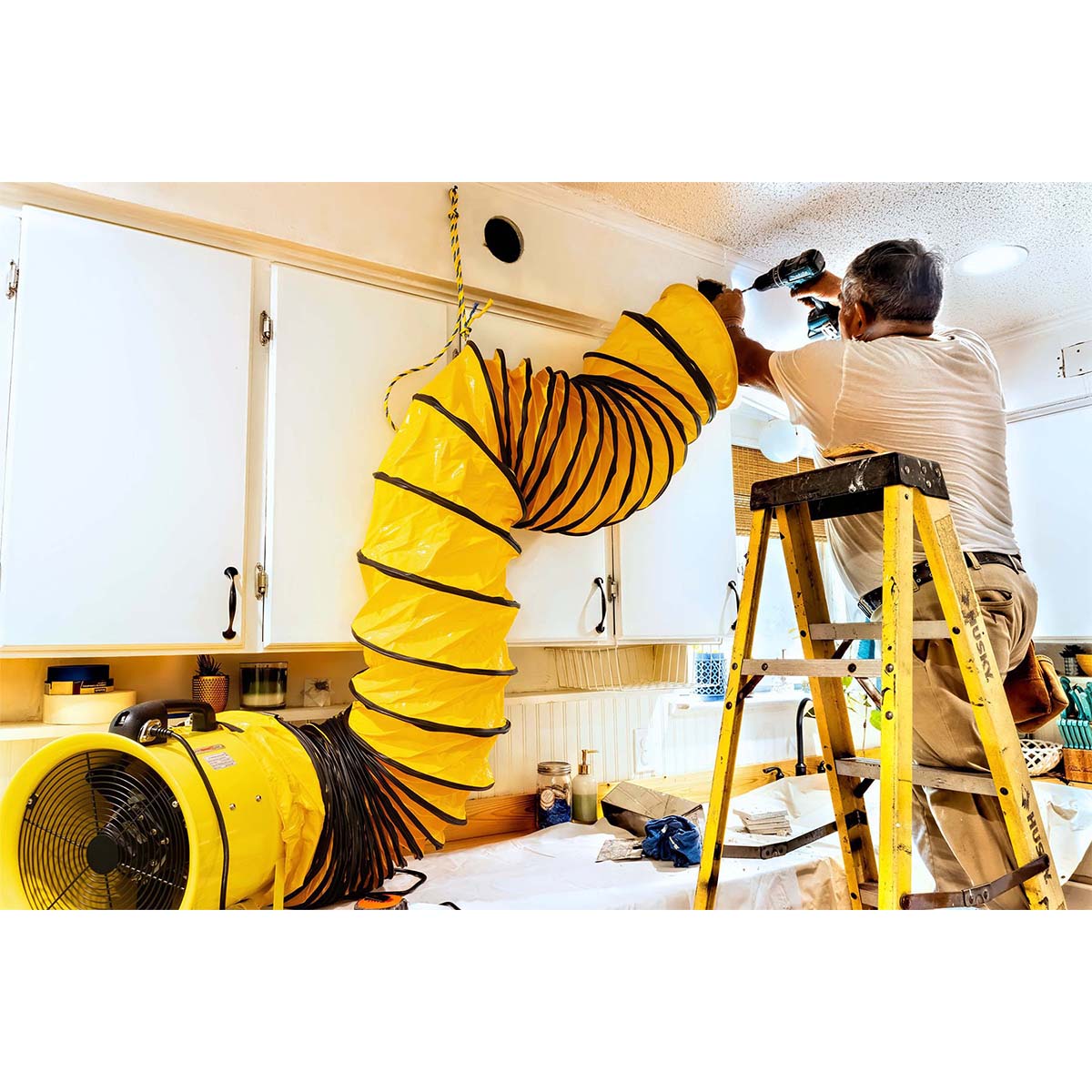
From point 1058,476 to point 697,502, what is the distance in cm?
193

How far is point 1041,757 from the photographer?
298 cm

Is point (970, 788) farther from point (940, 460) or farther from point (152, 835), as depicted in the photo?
point (152, 835)

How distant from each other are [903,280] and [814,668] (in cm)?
112

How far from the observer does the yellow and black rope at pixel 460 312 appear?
1.94m

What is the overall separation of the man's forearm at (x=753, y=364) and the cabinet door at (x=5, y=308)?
172 centimetres

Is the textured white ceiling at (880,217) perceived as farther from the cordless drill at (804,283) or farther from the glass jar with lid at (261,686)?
the glass jar with lid at (261,686)

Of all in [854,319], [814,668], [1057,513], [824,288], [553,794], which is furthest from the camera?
[1057,513]

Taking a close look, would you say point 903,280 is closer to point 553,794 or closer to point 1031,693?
point 1031,693

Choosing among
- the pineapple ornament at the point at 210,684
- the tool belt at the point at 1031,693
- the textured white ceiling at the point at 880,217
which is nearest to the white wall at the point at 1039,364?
the textured white ceiling at the point at 880,217

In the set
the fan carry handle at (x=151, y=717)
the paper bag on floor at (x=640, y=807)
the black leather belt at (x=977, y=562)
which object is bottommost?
the paper bag on floor at (x=640, y=807)

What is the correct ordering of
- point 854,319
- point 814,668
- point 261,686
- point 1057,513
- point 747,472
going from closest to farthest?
point 814,668, point 261,686, point 854,319, point 1057,513, point 747,472

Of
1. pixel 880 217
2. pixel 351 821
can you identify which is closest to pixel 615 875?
pixel 351 821
